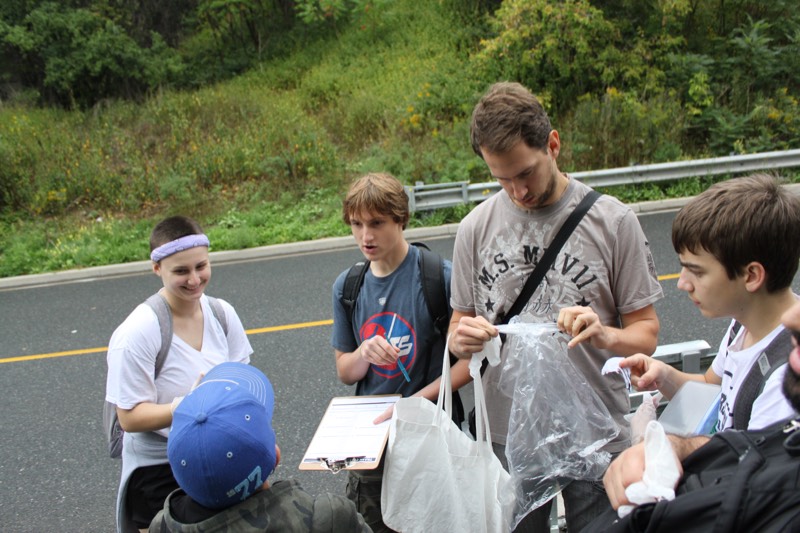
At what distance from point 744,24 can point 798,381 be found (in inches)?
574

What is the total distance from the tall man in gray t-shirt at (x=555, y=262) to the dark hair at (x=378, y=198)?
17.5 inches

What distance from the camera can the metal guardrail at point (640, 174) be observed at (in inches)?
371

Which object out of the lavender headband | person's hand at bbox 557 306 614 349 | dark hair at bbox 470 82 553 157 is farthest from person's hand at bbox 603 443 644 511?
the lavender headband

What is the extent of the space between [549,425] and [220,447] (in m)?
1.08

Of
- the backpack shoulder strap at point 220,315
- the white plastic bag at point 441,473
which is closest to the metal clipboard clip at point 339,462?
the white plastic bag at point 441,473

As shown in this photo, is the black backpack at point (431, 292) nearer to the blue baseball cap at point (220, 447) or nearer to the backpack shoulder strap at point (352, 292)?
the backpack shoulder strap at point (352, 292)

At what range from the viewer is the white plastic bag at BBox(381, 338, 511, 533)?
2.07 m

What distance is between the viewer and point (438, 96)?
12828 mm

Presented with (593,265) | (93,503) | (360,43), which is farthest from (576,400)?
(360,43)

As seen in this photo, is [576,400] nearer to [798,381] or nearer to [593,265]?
[593,265]

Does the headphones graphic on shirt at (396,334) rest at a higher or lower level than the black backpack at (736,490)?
lower

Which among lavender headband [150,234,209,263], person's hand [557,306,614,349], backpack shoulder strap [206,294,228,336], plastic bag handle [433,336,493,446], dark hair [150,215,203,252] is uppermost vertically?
dark hair [150,215,203,252]

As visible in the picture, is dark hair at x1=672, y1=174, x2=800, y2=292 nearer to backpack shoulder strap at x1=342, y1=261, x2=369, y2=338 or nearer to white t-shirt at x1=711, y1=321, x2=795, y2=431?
white t-shirt at x1=711, y1=321, x2=795, y2=431

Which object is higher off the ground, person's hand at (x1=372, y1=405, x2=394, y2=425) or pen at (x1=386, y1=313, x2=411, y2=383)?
pen at (x1=386, y1=313, x2=411, y2=383)
